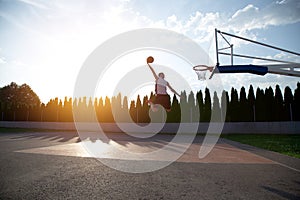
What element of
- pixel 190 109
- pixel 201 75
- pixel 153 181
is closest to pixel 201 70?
pixel 201 75

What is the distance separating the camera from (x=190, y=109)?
1114 inches

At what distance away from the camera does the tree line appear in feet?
84.2

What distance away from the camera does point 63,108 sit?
38.5 metres

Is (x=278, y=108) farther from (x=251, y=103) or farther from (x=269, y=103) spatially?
(x=251, y=103)

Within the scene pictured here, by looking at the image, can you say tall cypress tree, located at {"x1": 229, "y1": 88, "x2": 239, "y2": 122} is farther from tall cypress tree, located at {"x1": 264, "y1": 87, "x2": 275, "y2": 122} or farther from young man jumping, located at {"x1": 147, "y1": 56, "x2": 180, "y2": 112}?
young man jumping, located at {"x1": 147, "y1": 56, "x2": 180, "y2": 112}

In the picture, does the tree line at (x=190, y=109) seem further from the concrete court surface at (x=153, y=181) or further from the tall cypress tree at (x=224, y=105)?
the concrete court surface at (x=153, y=181)

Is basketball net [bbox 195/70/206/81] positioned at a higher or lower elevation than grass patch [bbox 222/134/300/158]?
higher

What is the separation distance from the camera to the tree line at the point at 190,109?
25.7 m

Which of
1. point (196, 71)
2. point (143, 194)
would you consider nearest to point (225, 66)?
point (196, 71)

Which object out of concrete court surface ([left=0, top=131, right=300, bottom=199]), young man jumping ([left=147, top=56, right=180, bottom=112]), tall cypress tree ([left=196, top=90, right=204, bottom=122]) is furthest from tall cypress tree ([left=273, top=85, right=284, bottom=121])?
young man jumping ([left=147, top=56, right=180, bottom=112])

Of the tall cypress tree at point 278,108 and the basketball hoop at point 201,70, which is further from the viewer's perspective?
the tall cypress tree at point 278,108

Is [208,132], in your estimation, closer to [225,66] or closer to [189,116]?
[189,116]

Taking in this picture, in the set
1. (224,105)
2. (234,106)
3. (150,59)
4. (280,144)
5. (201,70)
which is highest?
(201,70)

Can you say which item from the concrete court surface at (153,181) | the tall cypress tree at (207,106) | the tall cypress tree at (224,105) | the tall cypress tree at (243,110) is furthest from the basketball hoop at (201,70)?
the tall cypress tree at (243,110)
